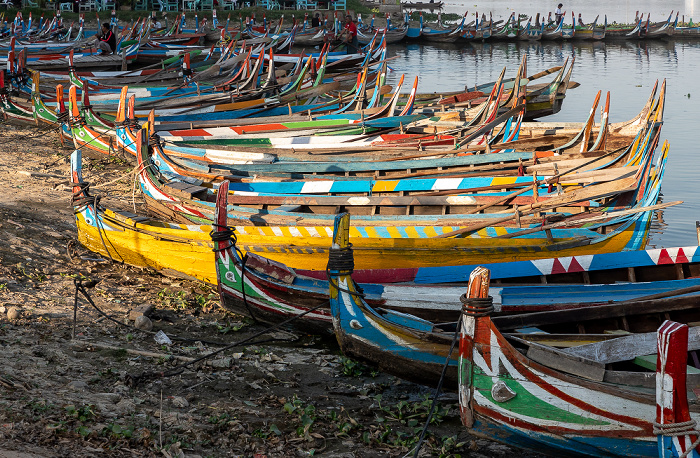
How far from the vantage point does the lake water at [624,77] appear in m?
11.9

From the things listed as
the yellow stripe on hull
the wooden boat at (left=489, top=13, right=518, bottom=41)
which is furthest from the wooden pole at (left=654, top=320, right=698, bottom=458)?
the wooden boat at (left=489, top=13, right=518, bottom=41)

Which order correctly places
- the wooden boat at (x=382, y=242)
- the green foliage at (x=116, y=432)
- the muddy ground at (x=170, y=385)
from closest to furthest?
the green foliage at (x=116, y=432)
the muddy ground at (x=170, y=385)
the wooden boat at (x=382, y=242)

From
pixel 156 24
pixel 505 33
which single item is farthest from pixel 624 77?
pixel 156 24

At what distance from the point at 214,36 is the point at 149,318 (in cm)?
2706

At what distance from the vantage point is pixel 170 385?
15.8 feet

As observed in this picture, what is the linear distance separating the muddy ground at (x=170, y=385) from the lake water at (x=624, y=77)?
632 cm

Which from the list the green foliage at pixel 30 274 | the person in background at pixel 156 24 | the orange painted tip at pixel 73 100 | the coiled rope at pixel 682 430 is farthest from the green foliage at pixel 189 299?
the person in background at pixel 156 24

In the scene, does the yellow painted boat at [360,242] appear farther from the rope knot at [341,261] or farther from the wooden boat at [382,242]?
the rope knot at [341,261]

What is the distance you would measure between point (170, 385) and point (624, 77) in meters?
24.7

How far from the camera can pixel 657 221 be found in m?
10.6

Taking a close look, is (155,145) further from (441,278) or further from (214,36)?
(214,36)

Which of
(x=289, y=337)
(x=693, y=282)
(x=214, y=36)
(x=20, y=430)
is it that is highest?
(x=214, y=36)

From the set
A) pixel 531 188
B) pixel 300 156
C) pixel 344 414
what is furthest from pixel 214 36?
pixel 344 414

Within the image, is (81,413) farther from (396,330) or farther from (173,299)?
(173,299)
